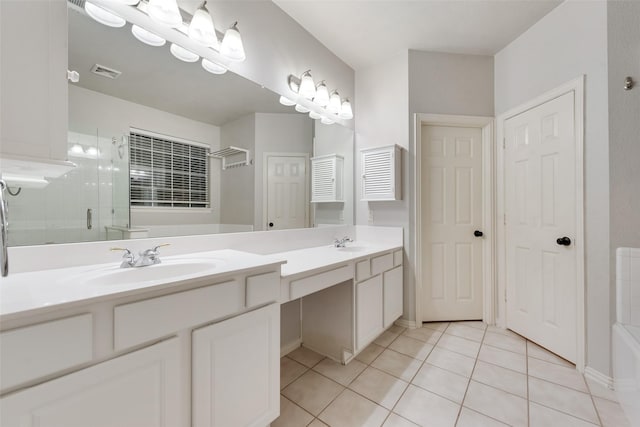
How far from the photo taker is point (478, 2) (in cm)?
188

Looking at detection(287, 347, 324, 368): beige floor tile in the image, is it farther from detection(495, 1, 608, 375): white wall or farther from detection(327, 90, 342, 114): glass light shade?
detection(327, 90, 342, 114): glass light shade

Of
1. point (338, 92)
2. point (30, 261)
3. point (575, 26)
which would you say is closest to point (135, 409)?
point (30, 261)

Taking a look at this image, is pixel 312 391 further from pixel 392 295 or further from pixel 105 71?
pixel 105 71

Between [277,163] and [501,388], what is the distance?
2.10m

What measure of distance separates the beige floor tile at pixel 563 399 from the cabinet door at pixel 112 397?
1.92m

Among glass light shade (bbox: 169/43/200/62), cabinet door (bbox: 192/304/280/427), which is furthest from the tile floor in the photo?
glass light shade (bbox: 169/43/200/62)

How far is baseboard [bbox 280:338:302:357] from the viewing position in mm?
1962

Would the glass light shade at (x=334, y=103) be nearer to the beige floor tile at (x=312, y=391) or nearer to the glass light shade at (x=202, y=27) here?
the glass light shade at (x=202, y=27)

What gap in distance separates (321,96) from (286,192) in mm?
911

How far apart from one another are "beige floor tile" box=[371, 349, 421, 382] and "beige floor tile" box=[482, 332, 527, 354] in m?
0.77

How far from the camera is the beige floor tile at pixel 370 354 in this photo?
190 cm

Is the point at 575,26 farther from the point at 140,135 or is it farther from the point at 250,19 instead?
the point at 140,135

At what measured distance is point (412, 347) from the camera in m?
2.07

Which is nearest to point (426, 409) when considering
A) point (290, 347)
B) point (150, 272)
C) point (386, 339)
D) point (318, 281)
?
point (386, 339)
